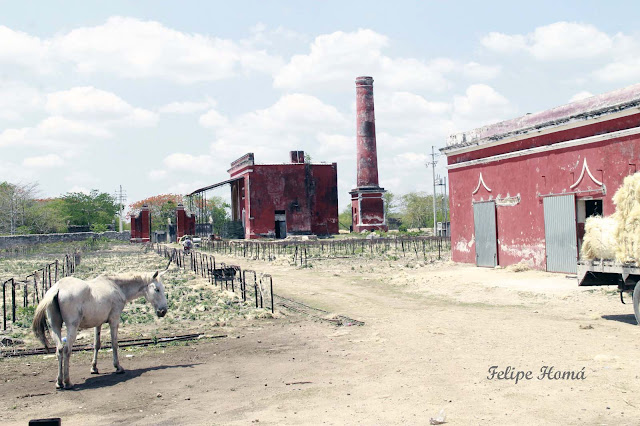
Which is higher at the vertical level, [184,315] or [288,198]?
[288,198]

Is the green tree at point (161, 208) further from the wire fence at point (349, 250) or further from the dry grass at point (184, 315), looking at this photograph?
the dry grass at point (184, 315)

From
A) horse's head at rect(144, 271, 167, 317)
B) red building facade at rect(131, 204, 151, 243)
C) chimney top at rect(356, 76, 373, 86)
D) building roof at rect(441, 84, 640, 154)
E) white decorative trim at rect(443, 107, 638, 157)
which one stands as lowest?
horse's head at rect(144, 271, 167, 317)

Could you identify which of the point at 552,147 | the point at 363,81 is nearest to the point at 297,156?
the point at 363,81

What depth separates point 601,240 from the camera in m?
12.3

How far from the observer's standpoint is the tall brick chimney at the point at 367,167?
178ft

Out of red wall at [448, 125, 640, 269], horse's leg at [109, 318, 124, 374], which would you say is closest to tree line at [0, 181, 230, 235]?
red wall at [448, 125, 640, 269]

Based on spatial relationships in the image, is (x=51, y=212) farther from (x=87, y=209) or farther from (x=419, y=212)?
(x=419, y=212)

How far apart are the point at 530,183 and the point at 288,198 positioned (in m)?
33.3

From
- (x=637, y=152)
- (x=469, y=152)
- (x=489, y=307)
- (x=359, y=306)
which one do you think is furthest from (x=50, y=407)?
(x=469, y=152)

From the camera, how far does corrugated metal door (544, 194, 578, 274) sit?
19953 millimetres

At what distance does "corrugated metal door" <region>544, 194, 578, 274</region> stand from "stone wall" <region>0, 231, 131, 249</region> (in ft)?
144

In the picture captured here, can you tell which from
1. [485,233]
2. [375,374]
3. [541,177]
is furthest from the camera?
[485,233]

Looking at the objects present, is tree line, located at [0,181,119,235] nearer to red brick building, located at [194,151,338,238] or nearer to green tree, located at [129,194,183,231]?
green tree, located at [129,194,183,231]

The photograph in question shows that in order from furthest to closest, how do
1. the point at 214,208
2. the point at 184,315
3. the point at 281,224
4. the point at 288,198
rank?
the point at 214,208, the point at 281,224, the point at 288,198, the point at 184,315
